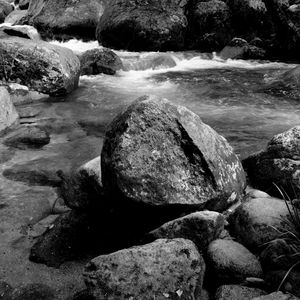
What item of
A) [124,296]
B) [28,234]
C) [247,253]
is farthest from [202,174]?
[28,234]

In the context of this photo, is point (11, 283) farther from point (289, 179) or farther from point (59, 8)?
point (59, 8)

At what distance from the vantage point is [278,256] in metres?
3.39

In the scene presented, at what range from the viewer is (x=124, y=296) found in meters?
3.03

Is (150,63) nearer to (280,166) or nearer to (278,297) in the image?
(280,166)

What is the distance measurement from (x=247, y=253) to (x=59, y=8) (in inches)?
713

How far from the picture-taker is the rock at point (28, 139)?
7.17 meters

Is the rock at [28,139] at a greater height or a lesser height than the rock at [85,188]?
lesser

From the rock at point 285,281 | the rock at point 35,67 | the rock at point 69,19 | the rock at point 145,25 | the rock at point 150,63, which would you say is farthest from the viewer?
the rock at point 69,19

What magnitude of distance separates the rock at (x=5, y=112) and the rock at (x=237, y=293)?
18.9ft

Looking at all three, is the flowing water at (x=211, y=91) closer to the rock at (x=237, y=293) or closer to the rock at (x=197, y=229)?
the rock at (x=197, y=229)

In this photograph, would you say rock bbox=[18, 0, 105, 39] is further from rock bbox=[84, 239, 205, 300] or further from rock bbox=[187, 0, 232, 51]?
rock bbox=[84, 239, 205, 300]

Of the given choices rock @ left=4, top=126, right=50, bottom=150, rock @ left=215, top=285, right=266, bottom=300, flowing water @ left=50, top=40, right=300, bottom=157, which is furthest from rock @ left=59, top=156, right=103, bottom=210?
flowing water @ left=50, top=40, right=300, bottom=157

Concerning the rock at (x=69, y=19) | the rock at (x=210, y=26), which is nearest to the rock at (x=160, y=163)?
the rock at (x=210, y=26)

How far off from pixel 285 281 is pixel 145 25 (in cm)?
1383
